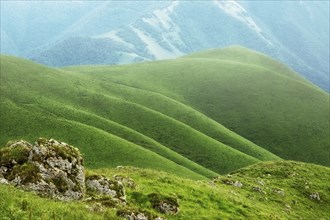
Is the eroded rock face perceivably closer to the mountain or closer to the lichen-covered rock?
the lichen-covered rock

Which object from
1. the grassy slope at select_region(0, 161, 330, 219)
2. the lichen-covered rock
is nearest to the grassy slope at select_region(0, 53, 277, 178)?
the grassy slope at select_region(0, 161, 330, 219)

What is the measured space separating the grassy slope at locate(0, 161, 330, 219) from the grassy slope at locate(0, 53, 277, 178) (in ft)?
133

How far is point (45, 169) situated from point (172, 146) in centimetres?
10304

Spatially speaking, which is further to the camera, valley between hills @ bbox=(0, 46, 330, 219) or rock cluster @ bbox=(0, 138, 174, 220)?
valley between hills @ bbox=(0, 46, 330, 219)

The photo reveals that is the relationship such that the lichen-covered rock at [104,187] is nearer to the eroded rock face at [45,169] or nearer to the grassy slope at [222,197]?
the grassy slope at [222,197]

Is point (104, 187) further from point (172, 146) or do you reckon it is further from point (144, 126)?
point (144, 126)

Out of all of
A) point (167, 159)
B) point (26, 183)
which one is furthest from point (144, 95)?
point (26, 183)

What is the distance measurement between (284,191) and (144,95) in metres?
135

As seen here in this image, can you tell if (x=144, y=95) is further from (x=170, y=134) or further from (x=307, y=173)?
(x=307, y=173)

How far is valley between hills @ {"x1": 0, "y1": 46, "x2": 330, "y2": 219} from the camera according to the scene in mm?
37000

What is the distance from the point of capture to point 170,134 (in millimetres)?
136000

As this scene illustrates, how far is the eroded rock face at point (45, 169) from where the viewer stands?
81.4 feet

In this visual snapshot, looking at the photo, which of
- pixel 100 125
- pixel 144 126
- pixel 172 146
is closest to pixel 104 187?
pixel 100 125

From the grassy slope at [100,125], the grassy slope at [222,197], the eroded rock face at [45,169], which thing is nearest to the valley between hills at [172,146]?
the grassy slope at [222,197]
